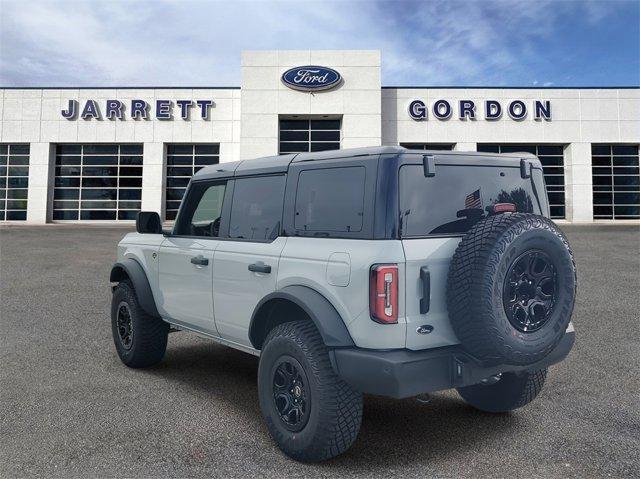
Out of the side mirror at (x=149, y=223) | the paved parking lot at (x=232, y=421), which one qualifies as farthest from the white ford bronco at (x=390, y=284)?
the side mirror at (x=149, y=223)

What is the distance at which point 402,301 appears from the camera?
289 cm

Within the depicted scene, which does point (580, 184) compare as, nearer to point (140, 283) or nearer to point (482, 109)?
point (482, 109)

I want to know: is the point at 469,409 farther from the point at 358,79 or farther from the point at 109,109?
the point at 109,109

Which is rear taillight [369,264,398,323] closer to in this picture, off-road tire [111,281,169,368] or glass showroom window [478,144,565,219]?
off-road tire [111,281,169,368]

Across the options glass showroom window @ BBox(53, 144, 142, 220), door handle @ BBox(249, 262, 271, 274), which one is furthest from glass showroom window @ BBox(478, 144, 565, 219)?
door handle @ BBox(249, 262, 271, 274)

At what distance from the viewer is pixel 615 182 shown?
1073 inches

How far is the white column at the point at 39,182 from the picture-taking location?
27.2 m

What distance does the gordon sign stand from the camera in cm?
2631

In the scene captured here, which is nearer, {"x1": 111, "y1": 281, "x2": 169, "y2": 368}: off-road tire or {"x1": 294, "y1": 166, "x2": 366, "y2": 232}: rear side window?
{"x1": 294, "y1": 166, "x2": 366, "y2": 232}: rear side window

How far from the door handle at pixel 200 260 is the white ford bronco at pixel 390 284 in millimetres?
395

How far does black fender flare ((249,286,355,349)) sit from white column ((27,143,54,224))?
1104 inches

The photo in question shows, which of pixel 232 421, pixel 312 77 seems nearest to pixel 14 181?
pixel 312 77

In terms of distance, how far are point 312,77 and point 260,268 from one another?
2312 centimetres

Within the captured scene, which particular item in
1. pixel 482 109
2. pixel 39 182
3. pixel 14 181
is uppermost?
pixel 482 109
